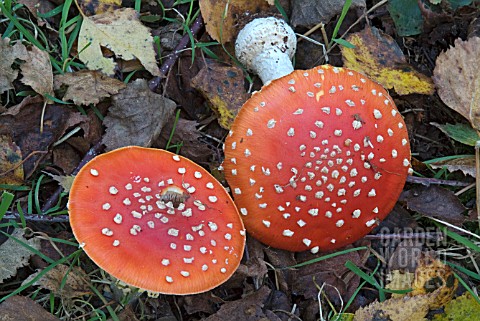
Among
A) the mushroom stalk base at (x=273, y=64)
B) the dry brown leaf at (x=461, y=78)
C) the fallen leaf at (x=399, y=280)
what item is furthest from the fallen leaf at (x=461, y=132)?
the mushroom stalk base at (x=273, y=64)

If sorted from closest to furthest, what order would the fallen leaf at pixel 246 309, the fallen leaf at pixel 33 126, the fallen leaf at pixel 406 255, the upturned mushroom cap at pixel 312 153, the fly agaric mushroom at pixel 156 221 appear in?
the fly agaric mushroom at pixel 156 221, the upturned mushroom cap at pixel 312 153, the fallen leaf at pixel 246 309, the fallen leaf at pixel 33 126, the fallen leaf at pixel 406 255

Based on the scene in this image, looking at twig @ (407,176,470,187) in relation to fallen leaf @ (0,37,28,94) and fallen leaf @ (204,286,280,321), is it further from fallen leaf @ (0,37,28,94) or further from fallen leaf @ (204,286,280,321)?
fallen leaf @ (0,37,28,94)

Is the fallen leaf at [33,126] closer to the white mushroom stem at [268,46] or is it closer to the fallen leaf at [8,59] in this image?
the fallen leaf at [8,59]

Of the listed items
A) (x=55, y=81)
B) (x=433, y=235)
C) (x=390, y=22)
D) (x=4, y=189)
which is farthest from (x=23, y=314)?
(x=390, y=22)

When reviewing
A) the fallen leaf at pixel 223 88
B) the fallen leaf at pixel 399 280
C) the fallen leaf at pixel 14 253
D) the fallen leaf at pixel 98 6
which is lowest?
the fallen leaf at pixel 14 253

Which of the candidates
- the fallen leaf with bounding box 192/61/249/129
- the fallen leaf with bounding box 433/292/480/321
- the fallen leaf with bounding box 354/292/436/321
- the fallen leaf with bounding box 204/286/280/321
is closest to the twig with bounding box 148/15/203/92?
the fallen leaf with bounding box 192/61/249/129

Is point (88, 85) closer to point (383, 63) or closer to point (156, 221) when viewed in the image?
point (156, 221)

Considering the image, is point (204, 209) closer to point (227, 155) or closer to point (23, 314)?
point (227, 155)
